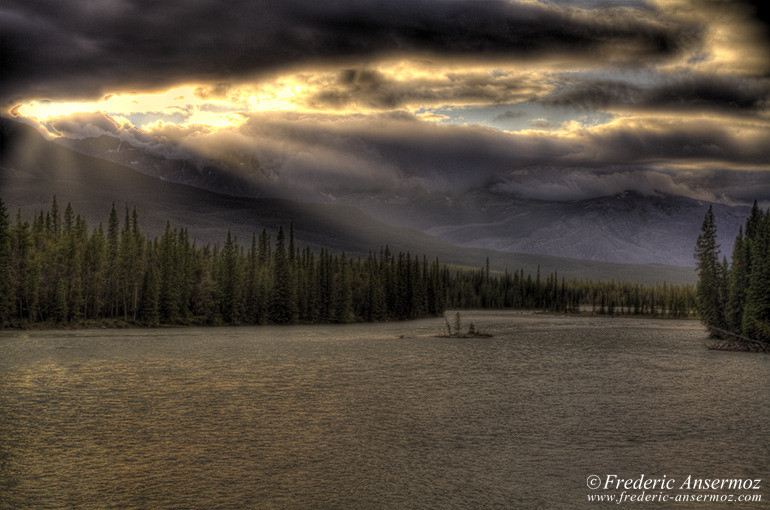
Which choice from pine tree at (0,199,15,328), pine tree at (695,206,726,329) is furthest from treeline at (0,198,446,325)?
pine tree at (695,206,726,329)

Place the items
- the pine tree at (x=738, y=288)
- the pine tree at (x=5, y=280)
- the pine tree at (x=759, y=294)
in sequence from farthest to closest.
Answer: the pine tree at (x=5, y=280), the pine tree at (x=738, y=288), the pine tree at (x=759, y=294)

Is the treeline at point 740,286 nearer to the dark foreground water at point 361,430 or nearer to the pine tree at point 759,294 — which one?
the pine tree at point 759,294

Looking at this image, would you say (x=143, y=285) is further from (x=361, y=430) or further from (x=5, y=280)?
(x=361, y=430)

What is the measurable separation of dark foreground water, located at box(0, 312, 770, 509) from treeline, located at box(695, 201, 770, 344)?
111 ft

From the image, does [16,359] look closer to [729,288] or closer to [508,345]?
[508,345]

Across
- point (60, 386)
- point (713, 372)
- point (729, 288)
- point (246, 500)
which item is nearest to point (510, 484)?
point (246, 500)

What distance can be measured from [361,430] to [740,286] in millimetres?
108905

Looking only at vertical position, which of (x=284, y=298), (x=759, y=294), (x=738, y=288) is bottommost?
(x=284, y=298)

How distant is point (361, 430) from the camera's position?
147 feet

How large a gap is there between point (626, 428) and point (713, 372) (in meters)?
42.1

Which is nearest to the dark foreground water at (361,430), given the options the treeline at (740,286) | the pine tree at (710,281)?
Result: the treeline at (740,286)

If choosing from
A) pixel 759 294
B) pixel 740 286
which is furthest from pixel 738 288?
pixel 759 294

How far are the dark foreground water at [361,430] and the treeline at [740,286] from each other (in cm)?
3379

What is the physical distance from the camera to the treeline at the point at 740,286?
116500 millimetres
